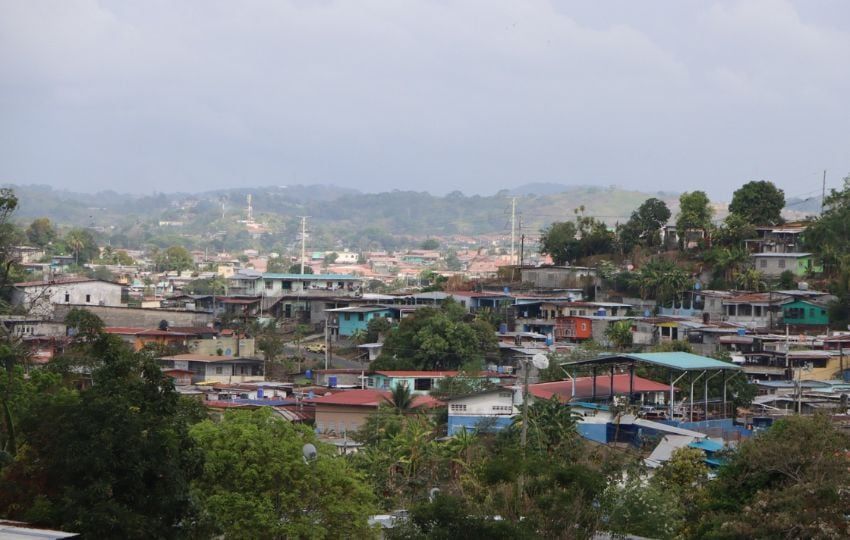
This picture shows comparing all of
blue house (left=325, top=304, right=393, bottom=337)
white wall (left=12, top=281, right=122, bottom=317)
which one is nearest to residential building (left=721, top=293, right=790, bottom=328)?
blue house (left=325, top=304, right=393, bottom=337)

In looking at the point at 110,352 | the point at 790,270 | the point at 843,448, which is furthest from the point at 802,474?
the point at 790,270

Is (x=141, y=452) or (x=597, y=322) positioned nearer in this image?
(x=141, y=452)

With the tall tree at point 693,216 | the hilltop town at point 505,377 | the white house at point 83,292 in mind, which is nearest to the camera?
the hilltop town at point 505,377

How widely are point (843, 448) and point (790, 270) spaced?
31481mm

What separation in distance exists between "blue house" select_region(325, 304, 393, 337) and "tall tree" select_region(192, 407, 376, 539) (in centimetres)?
3040

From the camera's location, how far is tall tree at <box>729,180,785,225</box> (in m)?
51.9

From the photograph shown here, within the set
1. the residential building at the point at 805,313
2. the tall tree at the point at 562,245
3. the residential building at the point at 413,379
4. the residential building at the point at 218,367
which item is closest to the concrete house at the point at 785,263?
the residential building at the point at 805,313

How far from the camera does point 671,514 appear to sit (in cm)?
1770

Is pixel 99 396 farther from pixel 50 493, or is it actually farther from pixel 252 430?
pixel 252 430

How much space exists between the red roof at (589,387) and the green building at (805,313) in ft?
36.0

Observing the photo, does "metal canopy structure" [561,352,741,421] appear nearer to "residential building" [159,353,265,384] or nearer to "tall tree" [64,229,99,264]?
"residential building" [159,353,265,384]

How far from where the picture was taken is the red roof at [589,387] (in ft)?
103

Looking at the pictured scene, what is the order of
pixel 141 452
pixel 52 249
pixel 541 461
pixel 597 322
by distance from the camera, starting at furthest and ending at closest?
pixel 52 249 → pixel 597 322 → pixel 541 461 → pixel 141 452

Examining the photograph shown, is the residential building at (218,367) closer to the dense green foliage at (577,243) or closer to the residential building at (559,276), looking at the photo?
the residential building at (559,276)
